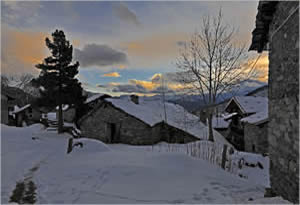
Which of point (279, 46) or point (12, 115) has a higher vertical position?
point (279, 46)

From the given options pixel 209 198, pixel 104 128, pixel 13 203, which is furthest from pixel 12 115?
pixel 209 198

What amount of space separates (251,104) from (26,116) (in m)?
36.2

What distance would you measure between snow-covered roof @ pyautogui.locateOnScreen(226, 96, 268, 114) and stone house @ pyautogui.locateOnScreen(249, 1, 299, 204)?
1859 centimetres

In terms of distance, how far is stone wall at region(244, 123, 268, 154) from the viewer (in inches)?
603

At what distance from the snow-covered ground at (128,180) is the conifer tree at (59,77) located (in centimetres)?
1169

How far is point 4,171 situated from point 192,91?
51.7ft

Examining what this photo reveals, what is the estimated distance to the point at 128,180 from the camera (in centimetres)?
589

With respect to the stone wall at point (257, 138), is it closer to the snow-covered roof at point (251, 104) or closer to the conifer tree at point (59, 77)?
the snow-covered roof at point (251, 104)

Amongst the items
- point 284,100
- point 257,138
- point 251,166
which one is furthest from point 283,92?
point 257,138

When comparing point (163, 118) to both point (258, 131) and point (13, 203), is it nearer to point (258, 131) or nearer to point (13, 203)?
point (258, 131)

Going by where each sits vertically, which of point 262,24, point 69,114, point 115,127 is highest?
point 262,24

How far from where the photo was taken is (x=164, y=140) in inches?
727

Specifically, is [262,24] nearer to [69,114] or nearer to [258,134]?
[258,134]

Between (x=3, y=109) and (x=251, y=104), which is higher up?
(x=251, y=104)
